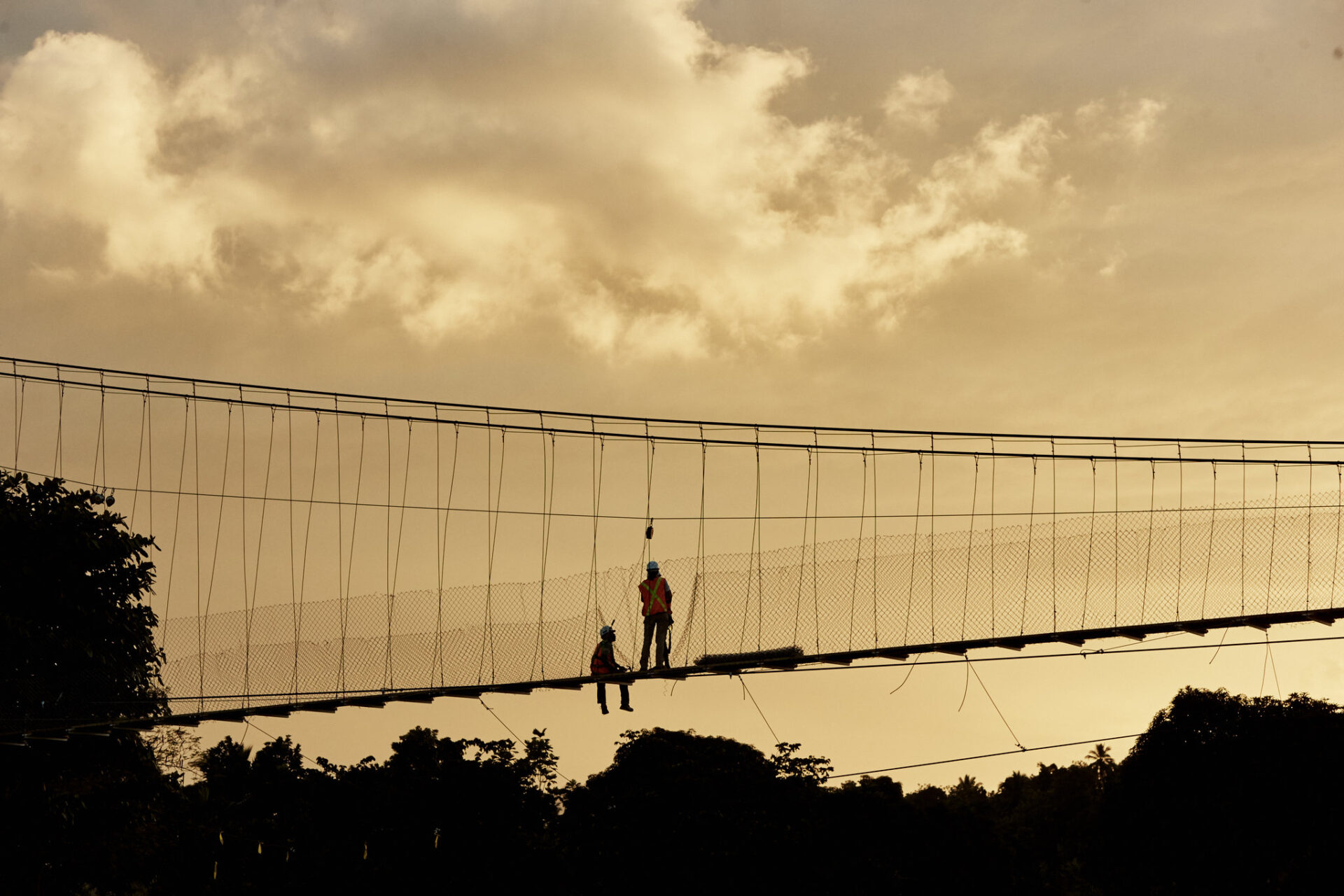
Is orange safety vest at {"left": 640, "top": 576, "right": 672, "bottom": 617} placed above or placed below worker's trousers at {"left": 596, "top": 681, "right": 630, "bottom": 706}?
above

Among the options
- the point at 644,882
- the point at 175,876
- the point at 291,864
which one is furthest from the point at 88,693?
the point at 644,882

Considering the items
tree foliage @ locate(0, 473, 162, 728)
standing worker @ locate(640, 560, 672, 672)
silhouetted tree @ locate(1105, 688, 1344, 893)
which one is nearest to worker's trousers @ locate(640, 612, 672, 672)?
standing worker @ locate(640, 560, 672, 672)

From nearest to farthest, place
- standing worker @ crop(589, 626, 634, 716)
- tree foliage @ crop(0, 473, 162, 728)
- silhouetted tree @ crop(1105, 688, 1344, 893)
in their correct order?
standing worker @ crop(589, 626, 634, 716)
tree foliage @ crop(0, 473, 162, 728)
silhouetted tree @ crop(1105, 688, 1344, 893)

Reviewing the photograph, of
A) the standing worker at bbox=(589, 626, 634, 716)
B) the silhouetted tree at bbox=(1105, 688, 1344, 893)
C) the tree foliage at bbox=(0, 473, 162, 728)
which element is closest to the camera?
the standing worker at bbox=(589, 626, 634, 716)

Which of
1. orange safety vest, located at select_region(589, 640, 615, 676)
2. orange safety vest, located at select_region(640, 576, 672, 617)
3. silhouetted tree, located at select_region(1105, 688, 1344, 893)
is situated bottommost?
silhouetted tree, located at select_region(1105, 688, 1344, 893)

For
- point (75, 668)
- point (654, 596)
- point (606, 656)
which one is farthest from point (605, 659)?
point (75, 668)

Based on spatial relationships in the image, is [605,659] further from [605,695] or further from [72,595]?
[72,595]

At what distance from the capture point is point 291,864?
48.6m

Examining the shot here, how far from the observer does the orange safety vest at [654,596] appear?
24.8 m

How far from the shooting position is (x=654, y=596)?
82.0 feet

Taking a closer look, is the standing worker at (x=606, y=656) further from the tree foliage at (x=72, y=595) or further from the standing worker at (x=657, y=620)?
the tree foliage at (x=72, y=595)

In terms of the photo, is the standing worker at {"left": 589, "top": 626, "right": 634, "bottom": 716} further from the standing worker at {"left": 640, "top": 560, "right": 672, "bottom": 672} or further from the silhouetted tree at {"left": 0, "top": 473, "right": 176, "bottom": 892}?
the silhouetted tree at {"left": 0, "top": 473, "right": 176, "bottom": 892}

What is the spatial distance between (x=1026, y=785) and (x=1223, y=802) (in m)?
33.2

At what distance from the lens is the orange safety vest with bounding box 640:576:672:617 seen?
81.5ft
